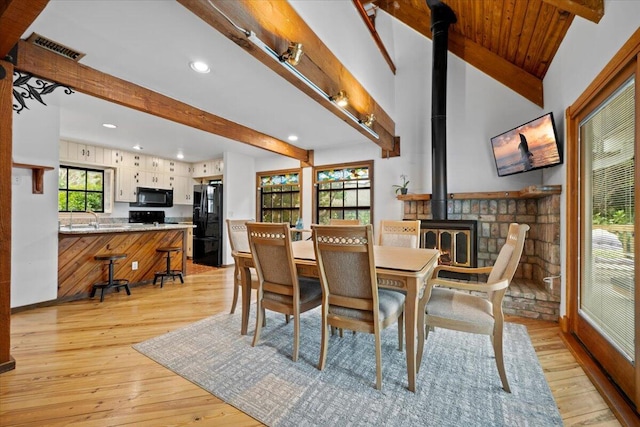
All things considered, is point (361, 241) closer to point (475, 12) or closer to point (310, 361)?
point (310, 361)

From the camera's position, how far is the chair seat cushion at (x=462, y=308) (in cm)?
172

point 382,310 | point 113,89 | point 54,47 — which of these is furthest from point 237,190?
point 382,310

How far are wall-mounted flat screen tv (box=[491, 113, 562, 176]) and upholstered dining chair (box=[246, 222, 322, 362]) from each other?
271 centimetres

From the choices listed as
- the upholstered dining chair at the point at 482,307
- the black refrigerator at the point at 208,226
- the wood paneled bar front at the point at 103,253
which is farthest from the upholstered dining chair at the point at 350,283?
the black refrigerator at the point at 208,226

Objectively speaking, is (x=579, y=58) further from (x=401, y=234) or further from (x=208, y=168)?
(x=208, y=168)

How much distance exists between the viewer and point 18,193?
305cm

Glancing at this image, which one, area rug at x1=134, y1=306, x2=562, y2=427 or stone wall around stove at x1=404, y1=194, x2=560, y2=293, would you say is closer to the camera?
area rug at x1=134, y1=306, x2=562, y2=427

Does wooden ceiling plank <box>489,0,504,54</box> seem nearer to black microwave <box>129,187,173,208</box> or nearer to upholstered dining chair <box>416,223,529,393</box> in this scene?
upholstered dining chair <box>416,223,529,393</box>

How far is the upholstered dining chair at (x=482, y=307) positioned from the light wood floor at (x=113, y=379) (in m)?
0.51

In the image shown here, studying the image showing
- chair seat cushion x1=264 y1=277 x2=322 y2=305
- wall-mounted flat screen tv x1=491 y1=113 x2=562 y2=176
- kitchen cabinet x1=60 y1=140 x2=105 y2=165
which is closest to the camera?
chair seat cushion x1=264 y1=277 x2=322 y2=305

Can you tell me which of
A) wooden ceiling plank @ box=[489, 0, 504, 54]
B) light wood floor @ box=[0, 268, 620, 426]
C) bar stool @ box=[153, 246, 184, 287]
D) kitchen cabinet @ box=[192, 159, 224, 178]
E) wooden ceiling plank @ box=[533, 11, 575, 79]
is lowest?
light wood floor @ box=[0, 268, 620, 426]

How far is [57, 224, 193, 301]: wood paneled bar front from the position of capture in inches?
135

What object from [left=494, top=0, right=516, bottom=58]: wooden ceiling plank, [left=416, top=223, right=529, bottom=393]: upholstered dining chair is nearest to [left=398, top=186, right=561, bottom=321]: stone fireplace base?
[left=416, top=223, right=529, bottom=393]: upholstered dining chair

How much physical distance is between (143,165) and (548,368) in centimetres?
708
